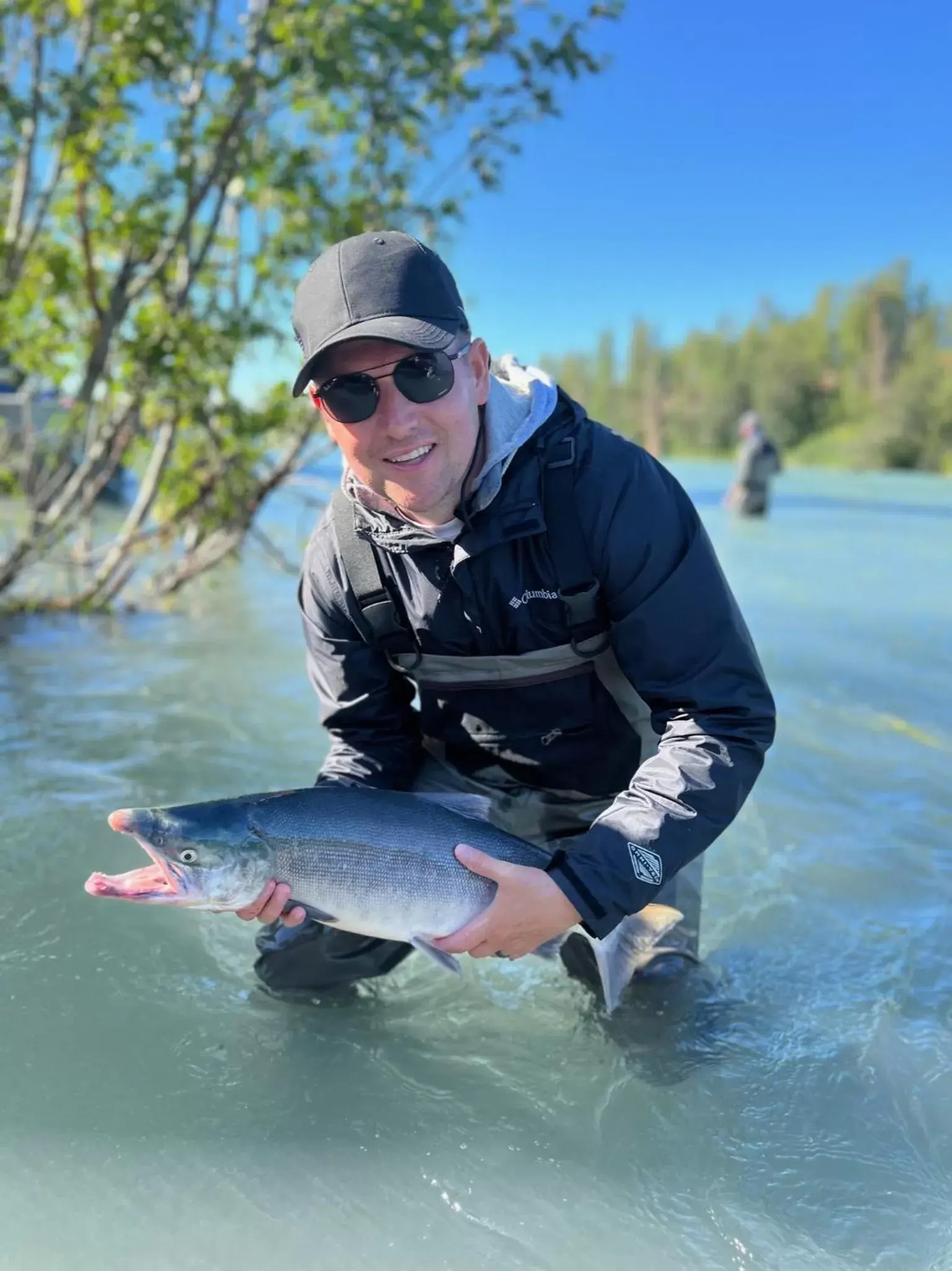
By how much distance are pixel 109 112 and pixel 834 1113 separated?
6880mm

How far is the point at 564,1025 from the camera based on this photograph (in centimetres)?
298

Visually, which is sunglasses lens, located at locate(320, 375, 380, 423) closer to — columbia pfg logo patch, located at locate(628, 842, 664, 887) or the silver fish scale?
the silver fish scale

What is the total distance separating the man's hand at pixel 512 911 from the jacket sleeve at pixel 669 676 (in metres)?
0.04

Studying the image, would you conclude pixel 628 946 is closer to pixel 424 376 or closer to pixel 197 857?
pixel 197 857

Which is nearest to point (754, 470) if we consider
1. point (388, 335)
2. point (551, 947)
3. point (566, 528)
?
point (566, 528)

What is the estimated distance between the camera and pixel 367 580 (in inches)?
112

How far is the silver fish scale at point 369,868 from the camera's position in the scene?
2475 millimetres

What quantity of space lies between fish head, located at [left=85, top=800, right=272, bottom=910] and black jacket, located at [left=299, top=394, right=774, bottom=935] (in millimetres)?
743

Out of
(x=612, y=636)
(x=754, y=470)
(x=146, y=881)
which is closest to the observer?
(x=146, y=881)

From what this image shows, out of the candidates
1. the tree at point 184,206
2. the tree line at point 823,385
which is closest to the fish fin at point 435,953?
the tree at point 184,206

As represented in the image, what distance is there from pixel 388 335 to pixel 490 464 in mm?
450

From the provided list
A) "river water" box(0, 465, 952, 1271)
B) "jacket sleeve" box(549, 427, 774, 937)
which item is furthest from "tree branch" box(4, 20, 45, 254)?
"jacket sleeve" box(549, 427, 774, 937)

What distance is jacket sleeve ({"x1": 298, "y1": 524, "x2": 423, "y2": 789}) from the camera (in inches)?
118

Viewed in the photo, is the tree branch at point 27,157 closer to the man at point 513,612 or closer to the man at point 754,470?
the man at point 513,612
